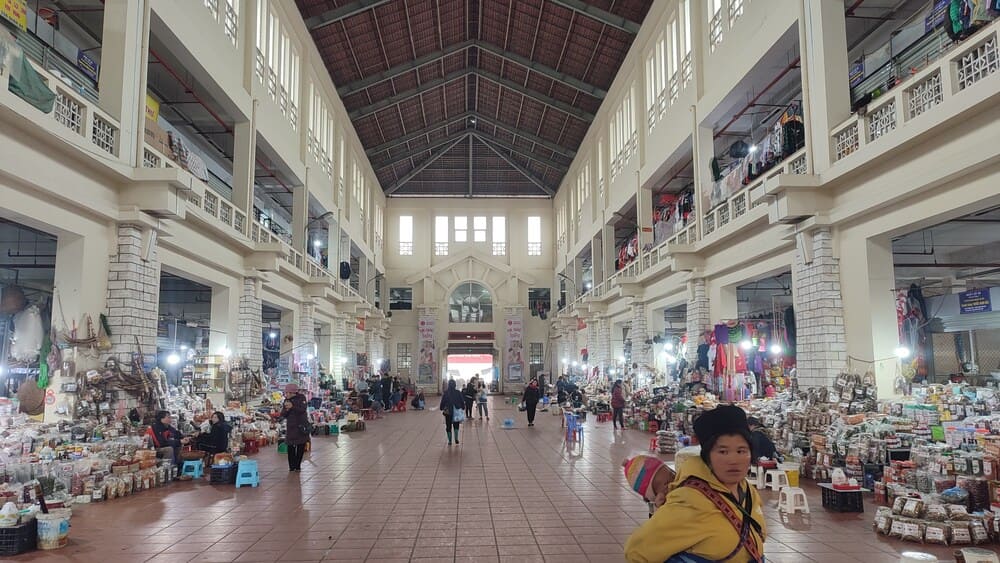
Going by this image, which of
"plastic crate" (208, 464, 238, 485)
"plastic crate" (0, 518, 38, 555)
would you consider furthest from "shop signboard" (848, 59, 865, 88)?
"plastic crate" (0, 518, 38, 555)

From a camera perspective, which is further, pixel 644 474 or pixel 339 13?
pixel 339 13

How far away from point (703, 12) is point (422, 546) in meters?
15.1

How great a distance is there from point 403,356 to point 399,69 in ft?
60.8

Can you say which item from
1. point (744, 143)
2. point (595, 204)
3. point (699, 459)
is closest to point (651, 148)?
point (744, 143)

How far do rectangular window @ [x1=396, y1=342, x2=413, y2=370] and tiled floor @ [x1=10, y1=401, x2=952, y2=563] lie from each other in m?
27.9

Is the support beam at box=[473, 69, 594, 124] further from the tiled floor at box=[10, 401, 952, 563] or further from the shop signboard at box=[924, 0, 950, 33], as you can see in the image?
the tiled floor at box=[10, 401, 952, 563]

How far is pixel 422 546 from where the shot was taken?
243 inches

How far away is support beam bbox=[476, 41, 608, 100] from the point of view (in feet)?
87.7

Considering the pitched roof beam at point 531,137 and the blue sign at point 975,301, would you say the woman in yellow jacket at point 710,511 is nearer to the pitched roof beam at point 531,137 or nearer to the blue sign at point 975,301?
the blue sign at point 975,301

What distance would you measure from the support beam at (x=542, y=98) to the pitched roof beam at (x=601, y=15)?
6999mm

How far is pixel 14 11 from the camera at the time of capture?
320 inches

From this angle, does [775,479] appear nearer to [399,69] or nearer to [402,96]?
[399,69]

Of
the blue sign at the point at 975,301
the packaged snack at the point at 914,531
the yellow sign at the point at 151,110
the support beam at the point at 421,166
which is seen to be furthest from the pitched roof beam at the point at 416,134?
the packaged snack at the point at 914,531

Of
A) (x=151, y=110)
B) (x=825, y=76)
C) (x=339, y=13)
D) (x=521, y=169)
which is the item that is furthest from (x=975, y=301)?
(x=521, y=169)
